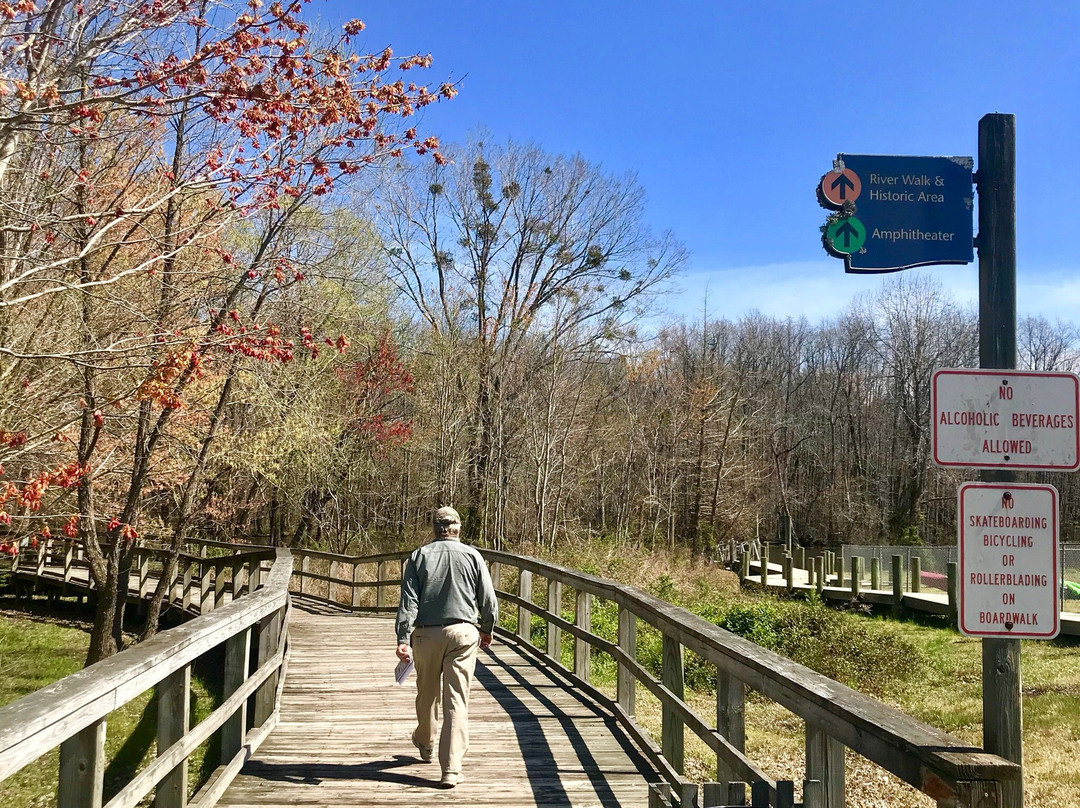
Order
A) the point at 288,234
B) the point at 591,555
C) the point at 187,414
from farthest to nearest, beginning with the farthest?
the point at 591,555 → the point at 187,414 → the point at 288,234

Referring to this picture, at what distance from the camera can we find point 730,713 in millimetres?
4234

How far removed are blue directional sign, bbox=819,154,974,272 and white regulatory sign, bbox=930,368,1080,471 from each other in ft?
1.96

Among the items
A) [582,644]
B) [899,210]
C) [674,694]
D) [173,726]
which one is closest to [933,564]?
[582,644]

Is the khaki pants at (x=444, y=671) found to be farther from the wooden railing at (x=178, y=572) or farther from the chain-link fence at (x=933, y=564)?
the chain-link fence at (x=933, y=564)

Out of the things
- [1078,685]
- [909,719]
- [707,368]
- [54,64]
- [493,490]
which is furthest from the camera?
[707,368]

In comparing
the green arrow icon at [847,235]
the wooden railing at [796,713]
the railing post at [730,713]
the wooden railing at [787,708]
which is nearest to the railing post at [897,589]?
the wooden railing at [787,708]

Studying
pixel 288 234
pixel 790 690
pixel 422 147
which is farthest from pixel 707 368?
pixel 790 690

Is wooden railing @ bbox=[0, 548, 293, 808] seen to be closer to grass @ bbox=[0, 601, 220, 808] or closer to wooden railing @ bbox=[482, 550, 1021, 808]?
grass @ bbox=[0, 601, 220, 808]

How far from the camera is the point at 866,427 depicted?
202ft

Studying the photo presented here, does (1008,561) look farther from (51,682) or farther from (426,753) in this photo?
(51,682)

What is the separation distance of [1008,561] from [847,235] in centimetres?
137

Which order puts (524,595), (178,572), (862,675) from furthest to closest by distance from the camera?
(178,572), (862,675), (524,595)

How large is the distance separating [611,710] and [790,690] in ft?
14.4

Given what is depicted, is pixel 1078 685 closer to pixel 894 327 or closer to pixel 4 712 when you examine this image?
pixel 4 712
